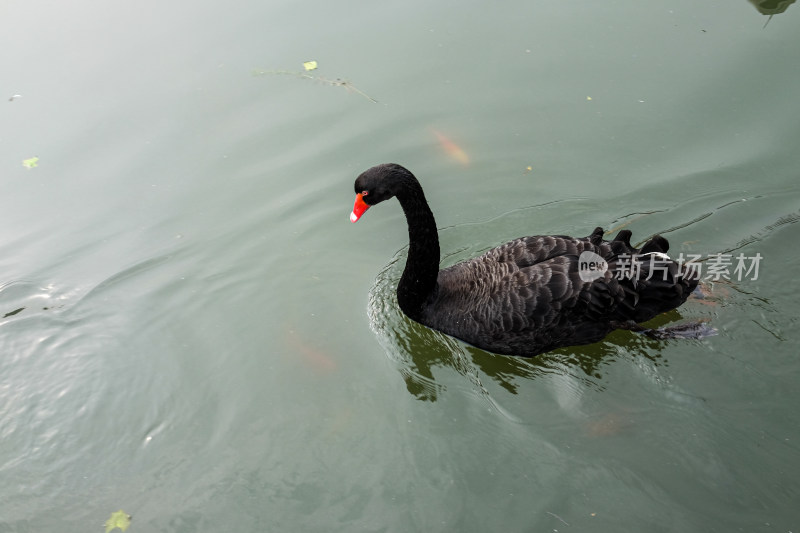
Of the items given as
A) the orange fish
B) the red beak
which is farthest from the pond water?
the red beak

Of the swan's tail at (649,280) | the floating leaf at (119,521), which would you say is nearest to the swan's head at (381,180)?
the swan's tail at (649,280)

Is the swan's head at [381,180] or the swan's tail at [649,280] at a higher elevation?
the swan's head at [381,180]

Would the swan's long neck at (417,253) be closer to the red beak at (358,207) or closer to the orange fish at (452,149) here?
the red beak at (358,207)

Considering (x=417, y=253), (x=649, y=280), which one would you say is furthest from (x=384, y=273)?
(x=649, y=280)

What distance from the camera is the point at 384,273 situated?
18.2ft

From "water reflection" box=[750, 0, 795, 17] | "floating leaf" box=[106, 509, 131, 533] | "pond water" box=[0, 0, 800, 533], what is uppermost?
"water reflection" box=[750, 0, 795, 17]

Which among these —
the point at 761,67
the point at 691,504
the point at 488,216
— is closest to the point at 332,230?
the point at 488,216

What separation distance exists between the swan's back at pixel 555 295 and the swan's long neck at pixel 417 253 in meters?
0.29

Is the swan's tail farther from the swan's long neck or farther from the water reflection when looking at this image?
the water reflection

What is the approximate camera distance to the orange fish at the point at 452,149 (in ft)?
20.8

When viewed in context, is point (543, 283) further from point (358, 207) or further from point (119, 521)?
point (119, 521)

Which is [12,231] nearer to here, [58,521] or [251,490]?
[58,521]

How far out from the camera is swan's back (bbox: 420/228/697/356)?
4.43 metres

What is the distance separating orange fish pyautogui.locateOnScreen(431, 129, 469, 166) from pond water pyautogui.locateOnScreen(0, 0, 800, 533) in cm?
3
